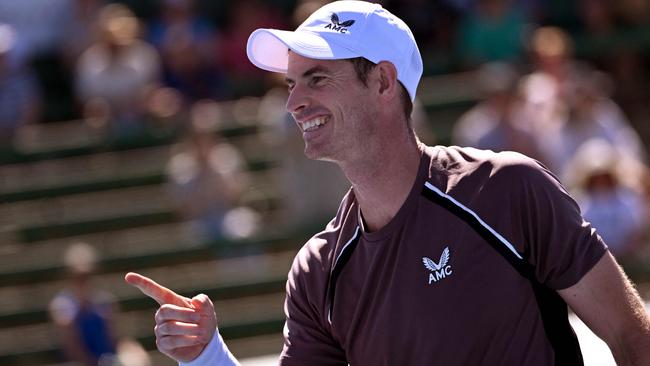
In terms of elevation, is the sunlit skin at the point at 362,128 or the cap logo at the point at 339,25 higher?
the cap logo at the point at 339,25

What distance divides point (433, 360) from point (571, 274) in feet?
1.34

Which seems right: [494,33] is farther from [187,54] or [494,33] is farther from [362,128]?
[362,128]

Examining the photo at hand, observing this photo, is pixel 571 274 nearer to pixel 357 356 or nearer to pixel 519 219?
pixel 519 219

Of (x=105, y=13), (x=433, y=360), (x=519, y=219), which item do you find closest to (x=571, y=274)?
(x=519, y=219)

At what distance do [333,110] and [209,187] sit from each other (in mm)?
6199

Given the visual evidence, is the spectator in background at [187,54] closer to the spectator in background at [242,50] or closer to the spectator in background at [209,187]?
the spectator in background at [242,50]

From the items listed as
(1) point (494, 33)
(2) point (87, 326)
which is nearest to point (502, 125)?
(1) point (494, 33)

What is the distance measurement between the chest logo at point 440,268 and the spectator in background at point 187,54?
24.1 feet

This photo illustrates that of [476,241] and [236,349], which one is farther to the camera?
[236,349]

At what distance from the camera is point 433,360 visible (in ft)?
11.0

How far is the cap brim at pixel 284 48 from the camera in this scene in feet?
11.1

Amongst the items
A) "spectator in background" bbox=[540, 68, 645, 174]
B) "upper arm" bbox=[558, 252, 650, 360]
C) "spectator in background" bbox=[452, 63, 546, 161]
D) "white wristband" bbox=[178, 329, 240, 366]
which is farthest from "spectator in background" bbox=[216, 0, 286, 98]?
"upper arm" bbox=[558, 252, 650, 360]

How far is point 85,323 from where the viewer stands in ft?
28.6

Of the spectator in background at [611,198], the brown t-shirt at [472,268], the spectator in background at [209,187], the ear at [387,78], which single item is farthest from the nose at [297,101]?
the spectator in background at [209,187]
